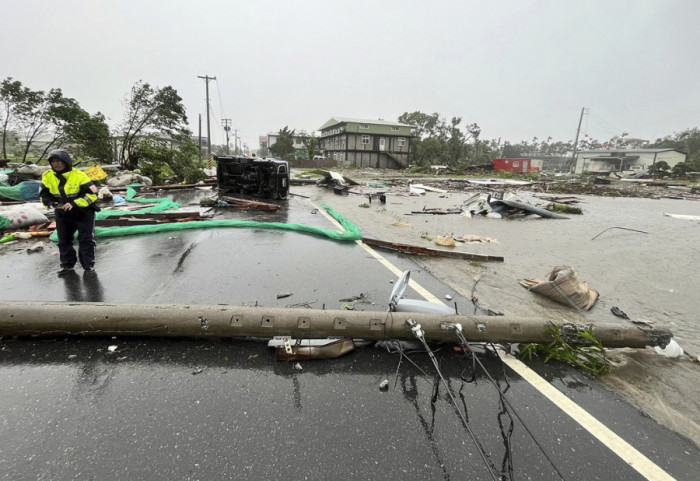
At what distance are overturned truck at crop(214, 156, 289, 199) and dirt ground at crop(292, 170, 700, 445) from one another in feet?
10.4

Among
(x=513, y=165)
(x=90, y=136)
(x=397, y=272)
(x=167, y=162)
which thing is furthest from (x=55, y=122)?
(x=513, y=165)

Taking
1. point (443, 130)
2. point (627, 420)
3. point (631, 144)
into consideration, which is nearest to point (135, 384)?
point (627, 420)

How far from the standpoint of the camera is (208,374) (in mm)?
2400

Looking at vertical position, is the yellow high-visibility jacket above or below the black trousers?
above

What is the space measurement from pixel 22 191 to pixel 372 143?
1989 inches

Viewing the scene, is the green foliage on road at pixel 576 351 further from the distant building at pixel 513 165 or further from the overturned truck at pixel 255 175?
the distant building at pixel 513 165

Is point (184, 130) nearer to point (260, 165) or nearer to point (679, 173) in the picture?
point (260, 165)

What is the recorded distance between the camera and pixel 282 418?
2.03m

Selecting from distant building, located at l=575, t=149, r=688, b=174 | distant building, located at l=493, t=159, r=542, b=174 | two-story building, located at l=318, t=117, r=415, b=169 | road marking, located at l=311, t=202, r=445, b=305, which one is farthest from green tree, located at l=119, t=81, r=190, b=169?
distant building, located at l=575, t=149, r=688, b=174

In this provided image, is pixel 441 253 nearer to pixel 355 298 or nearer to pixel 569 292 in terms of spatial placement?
pixel 569 292

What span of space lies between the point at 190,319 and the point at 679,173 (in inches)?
2375

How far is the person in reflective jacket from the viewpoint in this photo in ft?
13.9

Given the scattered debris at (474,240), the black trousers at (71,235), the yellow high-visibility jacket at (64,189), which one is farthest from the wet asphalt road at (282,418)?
the scattered debris at (474,240)

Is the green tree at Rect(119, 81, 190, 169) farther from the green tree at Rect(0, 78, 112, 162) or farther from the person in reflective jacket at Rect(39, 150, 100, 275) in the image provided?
the person in reflective jacket at Rect(39, 150, 100, 275)
